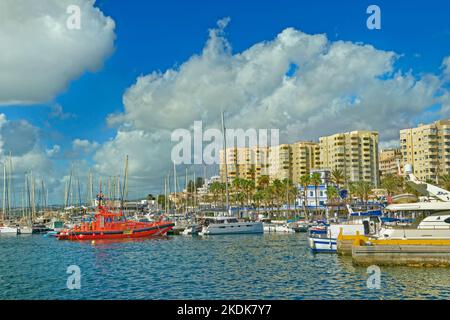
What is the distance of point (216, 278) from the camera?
38.8m

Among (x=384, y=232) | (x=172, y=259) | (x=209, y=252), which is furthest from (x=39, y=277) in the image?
(x=384, y=232)

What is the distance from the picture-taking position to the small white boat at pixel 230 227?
319ft

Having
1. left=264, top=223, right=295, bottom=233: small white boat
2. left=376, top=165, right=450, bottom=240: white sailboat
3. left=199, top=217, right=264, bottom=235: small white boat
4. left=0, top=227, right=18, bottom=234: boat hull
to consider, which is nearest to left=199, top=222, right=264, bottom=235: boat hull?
left=199, top=217, right=264, bottom=235: small white boat

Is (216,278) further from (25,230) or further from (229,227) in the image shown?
(25,230)

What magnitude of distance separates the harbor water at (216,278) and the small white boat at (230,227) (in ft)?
127

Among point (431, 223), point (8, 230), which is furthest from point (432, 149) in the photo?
point (431, 223)

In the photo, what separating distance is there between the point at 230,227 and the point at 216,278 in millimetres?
59134

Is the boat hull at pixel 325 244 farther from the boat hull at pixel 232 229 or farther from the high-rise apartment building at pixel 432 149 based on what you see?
the high-rise apartment building at pixel 432 149

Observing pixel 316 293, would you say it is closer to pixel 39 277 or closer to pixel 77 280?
pixel 77 280

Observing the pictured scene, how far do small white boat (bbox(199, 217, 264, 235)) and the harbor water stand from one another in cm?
3862

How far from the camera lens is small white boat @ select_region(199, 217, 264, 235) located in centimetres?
9719

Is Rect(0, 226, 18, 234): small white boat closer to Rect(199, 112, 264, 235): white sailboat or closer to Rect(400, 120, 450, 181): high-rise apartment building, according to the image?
Rect(199, 112, 264, 235): white sailboat

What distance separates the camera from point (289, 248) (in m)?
64.5
